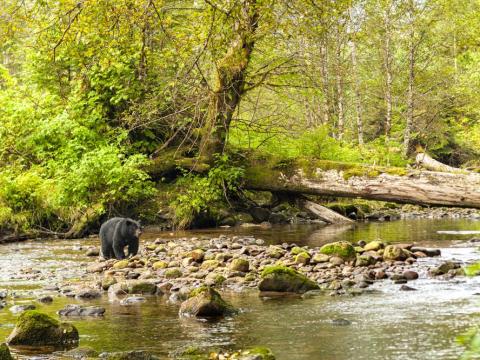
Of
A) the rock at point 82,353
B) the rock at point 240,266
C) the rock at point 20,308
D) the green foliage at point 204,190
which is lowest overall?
the rock at point 82,353

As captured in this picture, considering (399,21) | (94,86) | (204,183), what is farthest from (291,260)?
(399,21)

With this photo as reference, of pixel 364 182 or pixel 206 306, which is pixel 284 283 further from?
pixel 364 182

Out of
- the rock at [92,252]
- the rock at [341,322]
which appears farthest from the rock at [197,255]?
the rock at [341,322]

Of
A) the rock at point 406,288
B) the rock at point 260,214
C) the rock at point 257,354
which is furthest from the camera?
the rock at point 260,214

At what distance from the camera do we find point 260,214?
714 inches

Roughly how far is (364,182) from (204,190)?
13.1ft

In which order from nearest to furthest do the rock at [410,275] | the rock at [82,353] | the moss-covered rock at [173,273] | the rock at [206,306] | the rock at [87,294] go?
the rock at [82,353] < the rock at [206,306] < the rock at [87,294] < the rock at [410,275] < the moss-covered rock at [173,273]

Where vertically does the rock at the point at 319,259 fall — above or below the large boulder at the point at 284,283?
above

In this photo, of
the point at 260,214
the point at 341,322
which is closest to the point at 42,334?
the point at 341,322

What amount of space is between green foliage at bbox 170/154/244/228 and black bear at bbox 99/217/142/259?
17.2ft

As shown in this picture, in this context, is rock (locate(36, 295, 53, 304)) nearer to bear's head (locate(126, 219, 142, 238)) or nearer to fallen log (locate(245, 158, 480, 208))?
bear's head (locate(126, 219, 142, 238))

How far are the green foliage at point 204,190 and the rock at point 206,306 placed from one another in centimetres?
991

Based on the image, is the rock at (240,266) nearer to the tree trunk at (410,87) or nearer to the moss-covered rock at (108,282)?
the moss-covered rock at (108,282)

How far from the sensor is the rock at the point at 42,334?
219 inches
